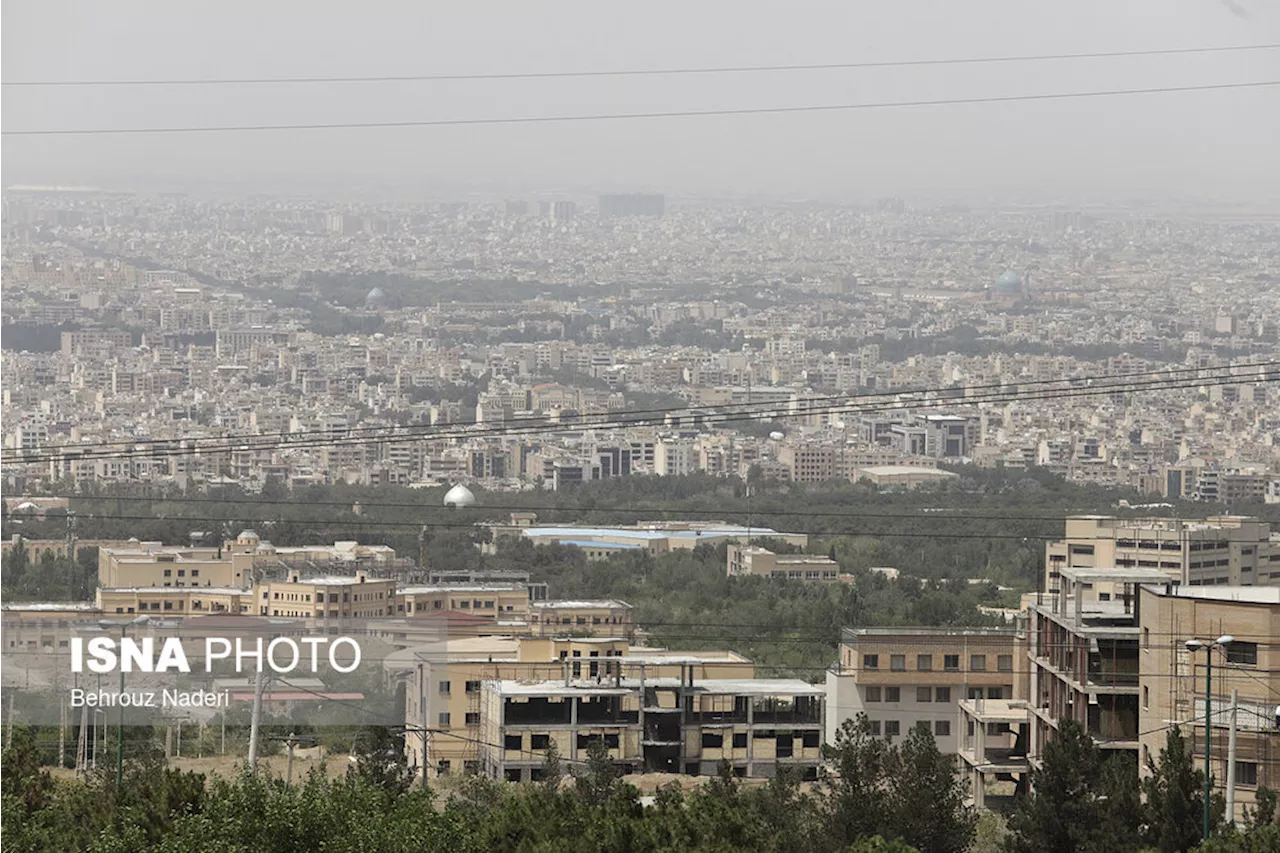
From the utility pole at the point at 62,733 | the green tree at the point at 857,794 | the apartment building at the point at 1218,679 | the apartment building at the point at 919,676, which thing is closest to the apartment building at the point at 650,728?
the apartment building at the point at 919,676

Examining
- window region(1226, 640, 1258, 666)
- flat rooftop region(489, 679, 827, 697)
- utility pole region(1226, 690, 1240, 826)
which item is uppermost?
window region(1226, 640, 1258, 666)

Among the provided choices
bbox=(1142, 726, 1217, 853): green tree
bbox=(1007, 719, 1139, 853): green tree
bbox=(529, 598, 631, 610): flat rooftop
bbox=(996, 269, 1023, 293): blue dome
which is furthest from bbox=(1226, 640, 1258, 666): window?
bbox=(996, 269, 1023, 293): blue dome

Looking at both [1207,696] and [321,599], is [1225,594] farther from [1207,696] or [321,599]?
[321,599]

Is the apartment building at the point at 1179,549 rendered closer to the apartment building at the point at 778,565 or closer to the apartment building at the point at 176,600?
the apartment building at the point at 778,565

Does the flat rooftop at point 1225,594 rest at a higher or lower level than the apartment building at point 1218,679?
higher

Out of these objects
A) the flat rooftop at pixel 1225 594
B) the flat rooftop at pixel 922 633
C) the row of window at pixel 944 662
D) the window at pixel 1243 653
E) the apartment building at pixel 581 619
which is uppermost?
the flat rooftop at pixel 1225 594

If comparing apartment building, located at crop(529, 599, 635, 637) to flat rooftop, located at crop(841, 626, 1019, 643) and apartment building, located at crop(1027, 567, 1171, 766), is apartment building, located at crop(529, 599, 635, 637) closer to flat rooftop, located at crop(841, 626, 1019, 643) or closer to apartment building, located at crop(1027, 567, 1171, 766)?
flat rooftop, located at crop(841, 626, 1019, 643)

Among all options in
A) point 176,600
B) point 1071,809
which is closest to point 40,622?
point 176,600
